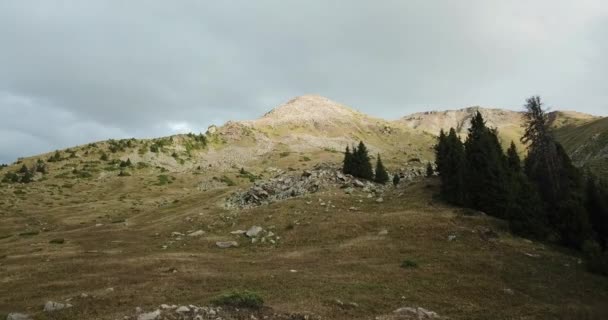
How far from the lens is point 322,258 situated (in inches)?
1332

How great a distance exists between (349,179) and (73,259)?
143 feet

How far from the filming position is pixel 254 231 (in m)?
44.9

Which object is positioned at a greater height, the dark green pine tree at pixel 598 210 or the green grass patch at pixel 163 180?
the green grass patch at pixel 163 180

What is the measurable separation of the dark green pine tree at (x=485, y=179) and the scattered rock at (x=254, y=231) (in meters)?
24.4

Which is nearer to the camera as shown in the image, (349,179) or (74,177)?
(349,179)

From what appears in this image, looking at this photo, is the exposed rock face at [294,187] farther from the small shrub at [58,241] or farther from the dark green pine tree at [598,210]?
the dark green pine tree at [598,210]

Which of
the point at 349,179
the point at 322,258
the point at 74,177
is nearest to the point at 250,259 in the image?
the point at 322,258

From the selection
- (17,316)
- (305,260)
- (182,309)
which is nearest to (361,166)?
(305,260)

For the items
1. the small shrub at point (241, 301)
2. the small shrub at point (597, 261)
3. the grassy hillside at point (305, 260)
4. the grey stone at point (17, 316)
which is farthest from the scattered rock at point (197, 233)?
the small shrub at point (597, 261)

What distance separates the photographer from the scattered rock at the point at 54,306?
2034cm

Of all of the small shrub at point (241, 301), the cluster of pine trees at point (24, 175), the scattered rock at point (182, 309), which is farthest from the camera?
the cluster of pine trees at point (24, 175)

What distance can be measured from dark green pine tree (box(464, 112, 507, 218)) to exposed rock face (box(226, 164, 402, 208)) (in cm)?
1577

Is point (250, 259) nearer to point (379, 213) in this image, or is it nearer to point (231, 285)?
point (231, 285)

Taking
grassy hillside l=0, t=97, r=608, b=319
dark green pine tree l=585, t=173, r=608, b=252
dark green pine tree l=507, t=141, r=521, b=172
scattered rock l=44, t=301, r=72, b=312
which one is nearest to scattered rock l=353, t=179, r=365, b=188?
grassy hillside l=0, t=97, r=608, b=319
